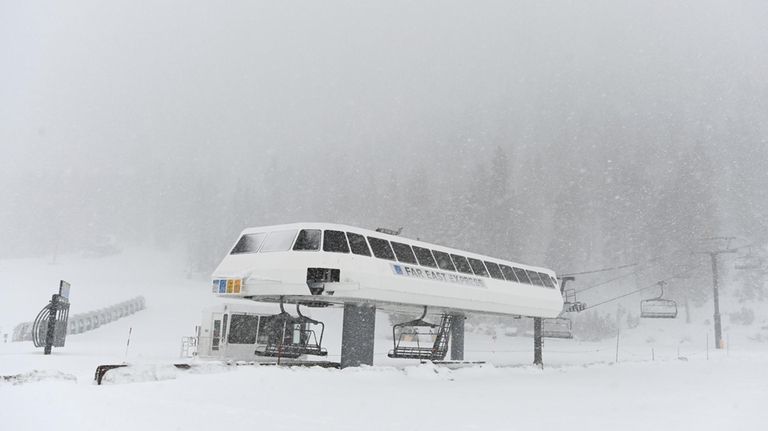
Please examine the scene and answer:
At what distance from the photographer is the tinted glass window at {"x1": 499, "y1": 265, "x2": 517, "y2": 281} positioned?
31984 millimetres

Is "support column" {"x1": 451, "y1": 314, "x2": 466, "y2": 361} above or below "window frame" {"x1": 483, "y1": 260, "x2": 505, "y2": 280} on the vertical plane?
below

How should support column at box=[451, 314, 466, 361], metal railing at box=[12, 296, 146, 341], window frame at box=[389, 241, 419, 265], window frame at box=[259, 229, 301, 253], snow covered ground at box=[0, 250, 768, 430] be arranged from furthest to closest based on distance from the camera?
metal railing at box=[12, 296, 146, 341]
support column at box=[451, 314, 466, 361]
window frame at box=[389, 241, 419, 265]
window frame at box=[259, 229, 301, 253]
snow covered ground at box=[0, 250, 768, 430]

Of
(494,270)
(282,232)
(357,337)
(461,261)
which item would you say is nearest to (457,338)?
(494,270)

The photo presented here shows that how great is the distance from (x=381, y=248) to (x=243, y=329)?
10.1m

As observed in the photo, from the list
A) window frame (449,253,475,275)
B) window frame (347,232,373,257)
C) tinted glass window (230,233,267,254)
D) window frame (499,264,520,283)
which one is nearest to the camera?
window frame (347,232,373,257)

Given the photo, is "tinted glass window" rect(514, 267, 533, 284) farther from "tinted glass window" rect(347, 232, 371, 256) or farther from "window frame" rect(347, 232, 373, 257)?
"tinted glass window" rect(347, 232, 371, 256)

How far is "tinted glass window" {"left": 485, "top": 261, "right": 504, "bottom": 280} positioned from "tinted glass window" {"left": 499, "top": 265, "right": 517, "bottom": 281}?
0.43 meters

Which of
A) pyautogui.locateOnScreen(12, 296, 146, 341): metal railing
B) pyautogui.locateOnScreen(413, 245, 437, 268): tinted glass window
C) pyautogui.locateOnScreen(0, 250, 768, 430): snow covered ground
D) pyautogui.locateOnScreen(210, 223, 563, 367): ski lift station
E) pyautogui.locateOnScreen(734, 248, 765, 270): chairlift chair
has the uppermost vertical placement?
pyautogui.locateOnScreen(734, 248, 765, 270): chairlift chair

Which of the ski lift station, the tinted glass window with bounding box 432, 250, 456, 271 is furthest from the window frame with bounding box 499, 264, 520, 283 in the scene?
the tinted glass window with bounding box 432, 250, 456, 271

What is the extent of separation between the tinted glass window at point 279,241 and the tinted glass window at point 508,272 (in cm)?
1335

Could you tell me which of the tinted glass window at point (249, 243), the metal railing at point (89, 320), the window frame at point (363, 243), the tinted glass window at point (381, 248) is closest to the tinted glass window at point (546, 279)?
the tinted glass window at point (381, 248)

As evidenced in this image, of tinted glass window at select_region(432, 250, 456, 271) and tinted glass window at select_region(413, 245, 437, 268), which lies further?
tinted glass window at select_region(432, 250, 456, 271)

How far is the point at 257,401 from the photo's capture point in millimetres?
13586

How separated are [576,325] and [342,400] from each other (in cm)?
6862
